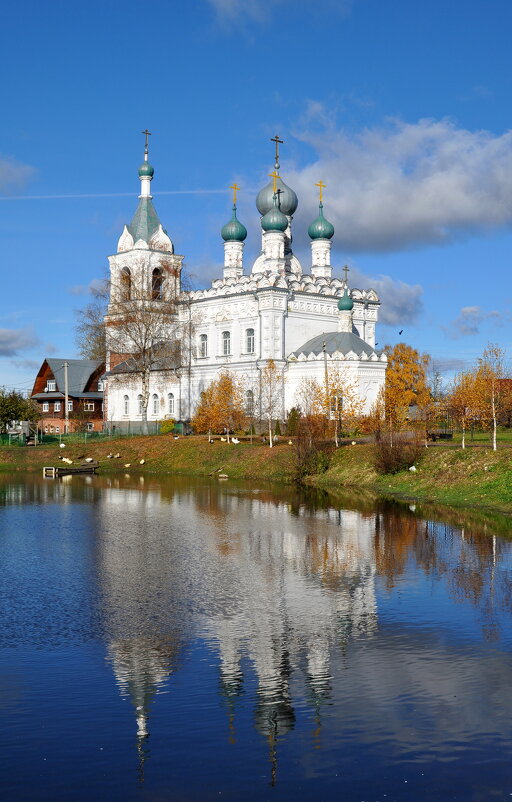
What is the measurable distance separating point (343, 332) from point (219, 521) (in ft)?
110

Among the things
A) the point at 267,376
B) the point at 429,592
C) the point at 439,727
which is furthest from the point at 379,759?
the point at 267,376

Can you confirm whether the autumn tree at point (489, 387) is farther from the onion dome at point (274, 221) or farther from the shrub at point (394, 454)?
the onion dome at point (274, 221)

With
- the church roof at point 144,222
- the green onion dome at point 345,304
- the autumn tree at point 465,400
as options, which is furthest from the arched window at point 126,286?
the autumn tree at point 465,400

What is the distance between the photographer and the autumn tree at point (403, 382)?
54.8m

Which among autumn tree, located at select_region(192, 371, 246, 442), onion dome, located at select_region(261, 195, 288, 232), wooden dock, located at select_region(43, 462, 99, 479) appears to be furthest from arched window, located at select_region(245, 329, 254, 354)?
wooden dock, located at select_region(43, 462, 99, 479)

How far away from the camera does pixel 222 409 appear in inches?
2117

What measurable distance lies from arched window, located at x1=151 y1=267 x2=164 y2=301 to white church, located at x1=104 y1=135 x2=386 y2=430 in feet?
0.30

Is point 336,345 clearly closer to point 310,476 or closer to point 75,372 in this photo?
point 310,476

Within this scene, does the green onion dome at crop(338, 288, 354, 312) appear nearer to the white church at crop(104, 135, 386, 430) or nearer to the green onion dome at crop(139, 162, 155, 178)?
the white church at crop(104, 135, 386, 430)

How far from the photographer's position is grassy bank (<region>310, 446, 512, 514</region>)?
29469 mm

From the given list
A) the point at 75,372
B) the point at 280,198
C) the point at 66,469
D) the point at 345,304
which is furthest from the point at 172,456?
the point at 75,372

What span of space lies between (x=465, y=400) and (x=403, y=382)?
2297 cm

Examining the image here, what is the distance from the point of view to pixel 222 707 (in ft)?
31.6

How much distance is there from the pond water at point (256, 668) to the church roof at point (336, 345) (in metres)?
33.7
